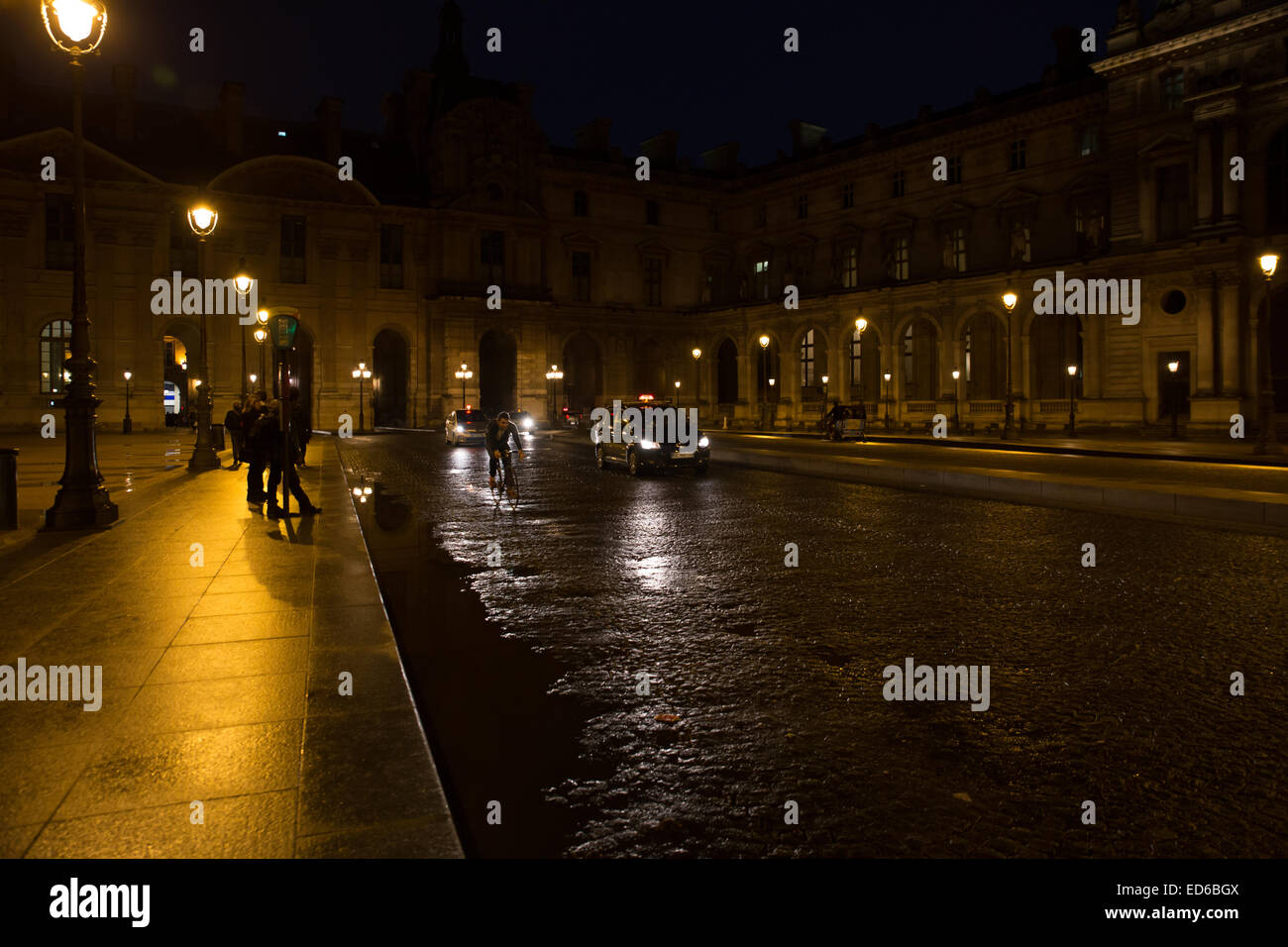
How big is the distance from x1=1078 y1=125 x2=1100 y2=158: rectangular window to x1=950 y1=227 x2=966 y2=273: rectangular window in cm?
789

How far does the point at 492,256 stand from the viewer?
199 ft

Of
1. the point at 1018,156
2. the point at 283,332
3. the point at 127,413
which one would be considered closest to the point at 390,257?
the point at 127,413

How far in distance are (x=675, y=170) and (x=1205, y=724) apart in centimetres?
6758

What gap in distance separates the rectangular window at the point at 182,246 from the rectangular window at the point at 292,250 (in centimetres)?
469

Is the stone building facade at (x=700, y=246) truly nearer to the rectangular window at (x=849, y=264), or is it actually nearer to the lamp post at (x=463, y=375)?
the rectangular window at (x=849, y=264)

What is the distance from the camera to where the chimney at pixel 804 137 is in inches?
2704

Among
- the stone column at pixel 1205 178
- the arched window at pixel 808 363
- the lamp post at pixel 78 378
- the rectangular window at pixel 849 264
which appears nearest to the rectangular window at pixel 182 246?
the arched window at pixel 808 363

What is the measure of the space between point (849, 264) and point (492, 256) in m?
23.3

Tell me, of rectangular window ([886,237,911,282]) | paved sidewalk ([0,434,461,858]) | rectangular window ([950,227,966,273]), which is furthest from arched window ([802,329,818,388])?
paved sidewalk ([0,434,461,858])

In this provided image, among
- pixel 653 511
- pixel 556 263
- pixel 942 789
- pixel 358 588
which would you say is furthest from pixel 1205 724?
pixel 556 263

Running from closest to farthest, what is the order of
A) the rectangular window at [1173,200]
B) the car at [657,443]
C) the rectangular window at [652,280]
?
1. the car at [657,443]
2. the rectangular window at [1173,200]
3. the rectangular window at [652,280]

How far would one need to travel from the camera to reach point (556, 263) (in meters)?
64.1

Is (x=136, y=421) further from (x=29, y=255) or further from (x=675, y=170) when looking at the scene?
(x=675, y=170)

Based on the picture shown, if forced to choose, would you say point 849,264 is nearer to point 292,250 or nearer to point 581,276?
point 581,276
